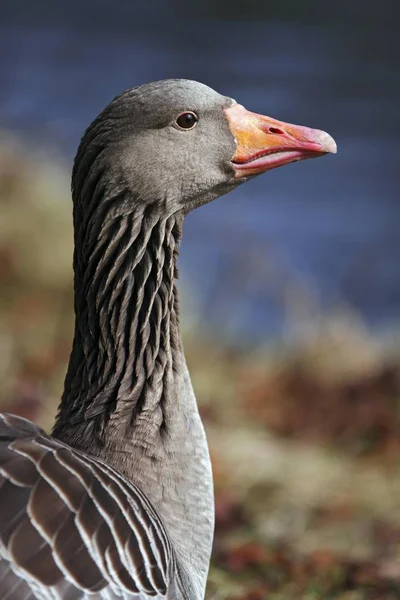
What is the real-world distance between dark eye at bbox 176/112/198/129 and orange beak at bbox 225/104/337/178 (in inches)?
6.5

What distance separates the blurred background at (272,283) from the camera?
7.27 m

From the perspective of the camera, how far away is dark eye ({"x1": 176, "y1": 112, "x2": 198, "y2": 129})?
15.4ft

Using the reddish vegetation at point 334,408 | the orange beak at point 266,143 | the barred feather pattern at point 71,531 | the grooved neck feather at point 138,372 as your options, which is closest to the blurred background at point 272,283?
the reddish vegetation at point 334,408

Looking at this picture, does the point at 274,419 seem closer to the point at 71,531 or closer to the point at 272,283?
the point at 272,283

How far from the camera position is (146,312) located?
4801 millimetres

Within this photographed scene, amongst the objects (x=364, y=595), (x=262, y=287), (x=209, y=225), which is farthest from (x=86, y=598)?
(x=209, y=225)

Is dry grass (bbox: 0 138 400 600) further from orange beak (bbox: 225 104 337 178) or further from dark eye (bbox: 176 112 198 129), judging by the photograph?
dark eye (bbox: 176 112 198 129)

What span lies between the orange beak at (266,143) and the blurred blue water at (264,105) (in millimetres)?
6282

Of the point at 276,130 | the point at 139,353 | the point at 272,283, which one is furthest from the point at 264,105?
the point at 139,353

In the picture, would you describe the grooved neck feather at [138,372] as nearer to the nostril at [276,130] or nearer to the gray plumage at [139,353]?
the gray plumage at [139,353]

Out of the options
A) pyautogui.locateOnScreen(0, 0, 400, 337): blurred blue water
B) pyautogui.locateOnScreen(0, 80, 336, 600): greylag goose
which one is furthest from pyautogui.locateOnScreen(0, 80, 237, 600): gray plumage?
pyautogui.locateOnScreen(0, 0, 400, 337): blurred blue water

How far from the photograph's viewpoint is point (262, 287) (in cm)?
1262

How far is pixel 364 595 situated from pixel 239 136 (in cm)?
268

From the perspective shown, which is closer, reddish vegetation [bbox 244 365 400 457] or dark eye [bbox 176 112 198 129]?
dark eye [bbox 176 112 198 129]
